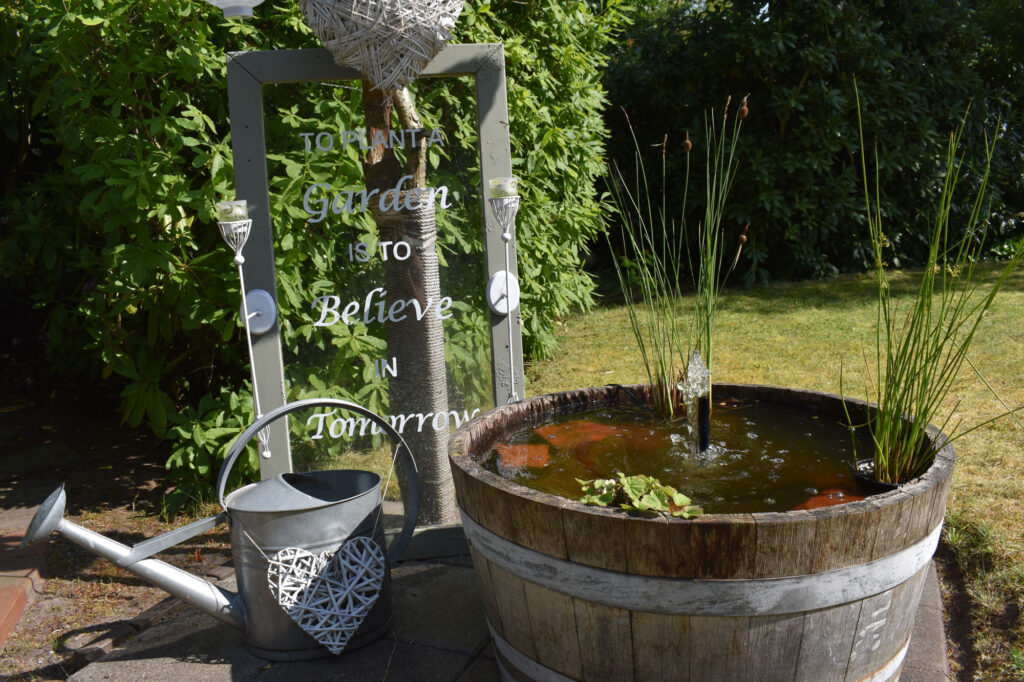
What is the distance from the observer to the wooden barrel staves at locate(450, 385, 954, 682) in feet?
5.58

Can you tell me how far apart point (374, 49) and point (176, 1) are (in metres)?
1.11

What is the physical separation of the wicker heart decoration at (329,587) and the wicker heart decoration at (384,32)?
1476 millimetres

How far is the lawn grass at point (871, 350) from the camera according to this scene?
265 cm

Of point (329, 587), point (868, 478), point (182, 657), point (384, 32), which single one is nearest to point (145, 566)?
point (182, 657)

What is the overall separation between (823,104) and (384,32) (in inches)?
234

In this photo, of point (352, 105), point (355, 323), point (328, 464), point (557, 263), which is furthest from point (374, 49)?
point (557, 263)

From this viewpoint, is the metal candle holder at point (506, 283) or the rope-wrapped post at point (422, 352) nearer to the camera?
the metal candle holder at point (506, 283)

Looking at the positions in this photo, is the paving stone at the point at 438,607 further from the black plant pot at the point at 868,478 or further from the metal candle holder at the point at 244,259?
the black plant pot at the point at 868,478

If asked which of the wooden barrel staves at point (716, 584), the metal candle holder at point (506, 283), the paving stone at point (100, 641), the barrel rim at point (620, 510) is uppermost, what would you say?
the metal candle holder at point (506, 283)

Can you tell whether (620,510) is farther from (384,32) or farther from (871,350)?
(871,350)

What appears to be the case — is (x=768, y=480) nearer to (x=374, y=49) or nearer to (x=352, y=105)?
(x=374, y=49)

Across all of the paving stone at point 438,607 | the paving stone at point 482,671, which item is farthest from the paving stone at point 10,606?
the paving stone at point 482,671

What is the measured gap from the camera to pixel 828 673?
6.08ft

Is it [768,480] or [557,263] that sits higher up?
[557,263]
